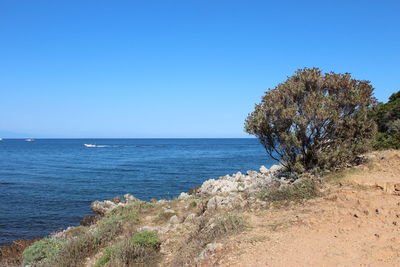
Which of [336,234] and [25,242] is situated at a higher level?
[336,234]

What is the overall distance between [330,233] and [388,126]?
17.4 meters

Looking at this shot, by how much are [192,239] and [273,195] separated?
3.24 metres

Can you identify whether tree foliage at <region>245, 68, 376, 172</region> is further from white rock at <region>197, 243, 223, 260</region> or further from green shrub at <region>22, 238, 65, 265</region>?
green shrub at <region>22, 238, 65, 265</region>

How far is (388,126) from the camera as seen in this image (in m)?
21.9

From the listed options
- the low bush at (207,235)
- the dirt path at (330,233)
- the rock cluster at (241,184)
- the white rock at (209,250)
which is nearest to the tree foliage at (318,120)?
the rock cluster at (241,184)

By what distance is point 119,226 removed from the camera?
11.6 m

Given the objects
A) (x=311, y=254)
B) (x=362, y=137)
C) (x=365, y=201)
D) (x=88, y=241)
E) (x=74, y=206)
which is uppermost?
(x=362, y=137)

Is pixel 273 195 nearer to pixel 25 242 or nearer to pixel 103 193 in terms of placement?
pixel 25 242

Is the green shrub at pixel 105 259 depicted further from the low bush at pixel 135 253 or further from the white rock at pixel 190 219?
the white rock at pixel 190 219

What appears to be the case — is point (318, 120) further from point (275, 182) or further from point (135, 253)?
point (135, 253)

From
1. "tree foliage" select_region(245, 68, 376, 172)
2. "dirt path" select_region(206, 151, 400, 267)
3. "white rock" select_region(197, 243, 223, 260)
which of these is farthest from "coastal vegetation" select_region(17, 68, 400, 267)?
"white rock" select_region(197, 243, 223, 260)

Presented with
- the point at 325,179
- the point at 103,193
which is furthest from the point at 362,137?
the point at 103,193

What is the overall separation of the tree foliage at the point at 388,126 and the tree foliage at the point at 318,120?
474 centimetres

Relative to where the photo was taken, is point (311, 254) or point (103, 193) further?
point (103, 193)
